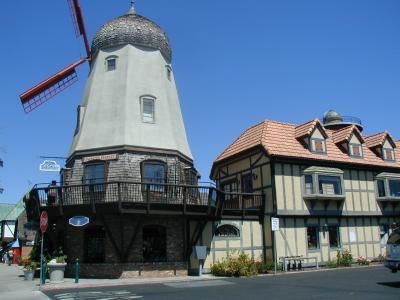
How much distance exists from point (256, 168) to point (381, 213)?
8.78 metres

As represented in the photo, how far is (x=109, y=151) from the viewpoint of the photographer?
2188cm

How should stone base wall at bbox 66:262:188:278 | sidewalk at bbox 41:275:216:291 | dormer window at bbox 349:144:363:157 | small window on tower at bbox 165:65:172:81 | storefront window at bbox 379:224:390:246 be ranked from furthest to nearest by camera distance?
1. dormer window at bbox 349:144:363:157
2. storefront window at bbox 379:224:390:246
3. small window on tower at bbox 165:65:172:81
4. stone base wall at bbox 66:262:188:278
5. sidewalk at bbox 41:275:216:291

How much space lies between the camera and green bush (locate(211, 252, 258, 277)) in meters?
20.2

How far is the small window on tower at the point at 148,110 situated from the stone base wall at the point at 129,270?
7540 mm

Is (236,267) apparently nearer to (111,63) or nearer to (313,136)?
(313,136)

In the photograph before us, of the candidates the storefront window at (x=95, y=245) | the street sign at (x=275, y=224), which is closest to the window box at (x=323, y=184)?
the street sign at (x=275, y=224)

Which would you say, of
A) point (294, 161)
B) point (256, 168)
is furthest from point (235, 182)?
point (294, 161)

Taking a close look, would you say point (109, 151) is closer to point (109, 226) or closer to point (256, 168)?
point (109, 226)

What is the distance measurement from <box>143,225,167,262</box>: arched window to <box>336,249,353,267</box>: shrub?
10.0 meters

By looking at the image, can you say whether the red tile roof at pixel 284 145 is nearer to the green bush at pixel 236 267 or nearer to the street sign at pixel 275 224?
the street sign at pixel 275 224

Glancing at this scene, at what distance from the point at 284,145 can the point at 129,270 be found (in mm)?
11136

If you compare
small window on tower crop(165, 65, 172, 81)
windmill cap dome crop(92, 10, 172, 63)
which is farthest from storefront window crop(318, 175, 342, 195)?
windmill cap dome crop(92, 10, 172, 63)

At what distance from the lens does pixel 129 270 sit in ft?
65.2

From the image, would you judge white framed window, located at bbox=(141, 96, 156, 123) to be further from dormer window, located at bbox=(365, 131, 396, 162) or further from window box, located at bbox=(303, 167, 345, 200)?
dormer window, located at bbox=(365, 131, 396, 162)
